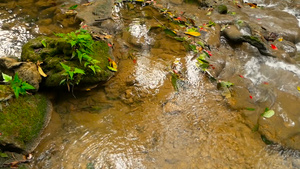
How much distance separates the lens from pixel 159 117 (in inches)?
136

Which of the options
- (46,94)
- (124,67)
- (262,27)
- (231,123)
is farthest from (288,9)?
(46,94)

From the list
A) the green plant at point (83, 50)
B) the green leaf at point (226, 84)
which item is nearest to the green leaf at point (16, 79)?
the green plant at point (83, 50)

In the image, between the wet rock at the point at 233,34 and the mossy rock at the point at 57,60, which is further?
the wet rock at the point at 233,34

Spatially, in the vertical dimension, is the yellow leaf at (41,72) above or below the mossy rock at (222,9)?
below

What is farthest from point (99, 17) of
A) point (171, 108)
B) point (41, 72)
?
point (171, 108)

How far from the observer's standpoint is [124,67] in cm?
418

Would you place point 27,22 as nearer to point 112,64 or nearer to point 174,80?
point 112,64

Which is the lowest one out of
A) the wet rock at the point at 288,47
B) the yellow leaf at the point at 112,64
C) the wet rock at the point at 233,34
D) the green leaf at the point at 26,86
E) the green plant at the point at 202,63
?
the wet rock at the point at 288,47

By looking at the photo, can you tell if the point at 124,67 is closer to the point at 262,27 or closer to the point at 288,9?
the point at 262,27

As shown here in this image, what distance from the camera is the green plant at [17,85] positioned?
117 inches

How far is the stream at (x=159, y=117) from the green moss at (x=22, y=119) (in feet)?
0.60

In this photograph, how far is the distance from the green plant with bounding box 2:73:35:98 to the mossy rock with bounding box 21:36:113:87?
0.41m

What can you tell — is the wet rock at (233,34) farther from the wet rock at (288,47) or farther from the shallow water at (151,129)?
the shallow water at (151,129)

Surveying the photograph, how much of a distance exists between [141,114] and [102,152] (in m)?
0.87
